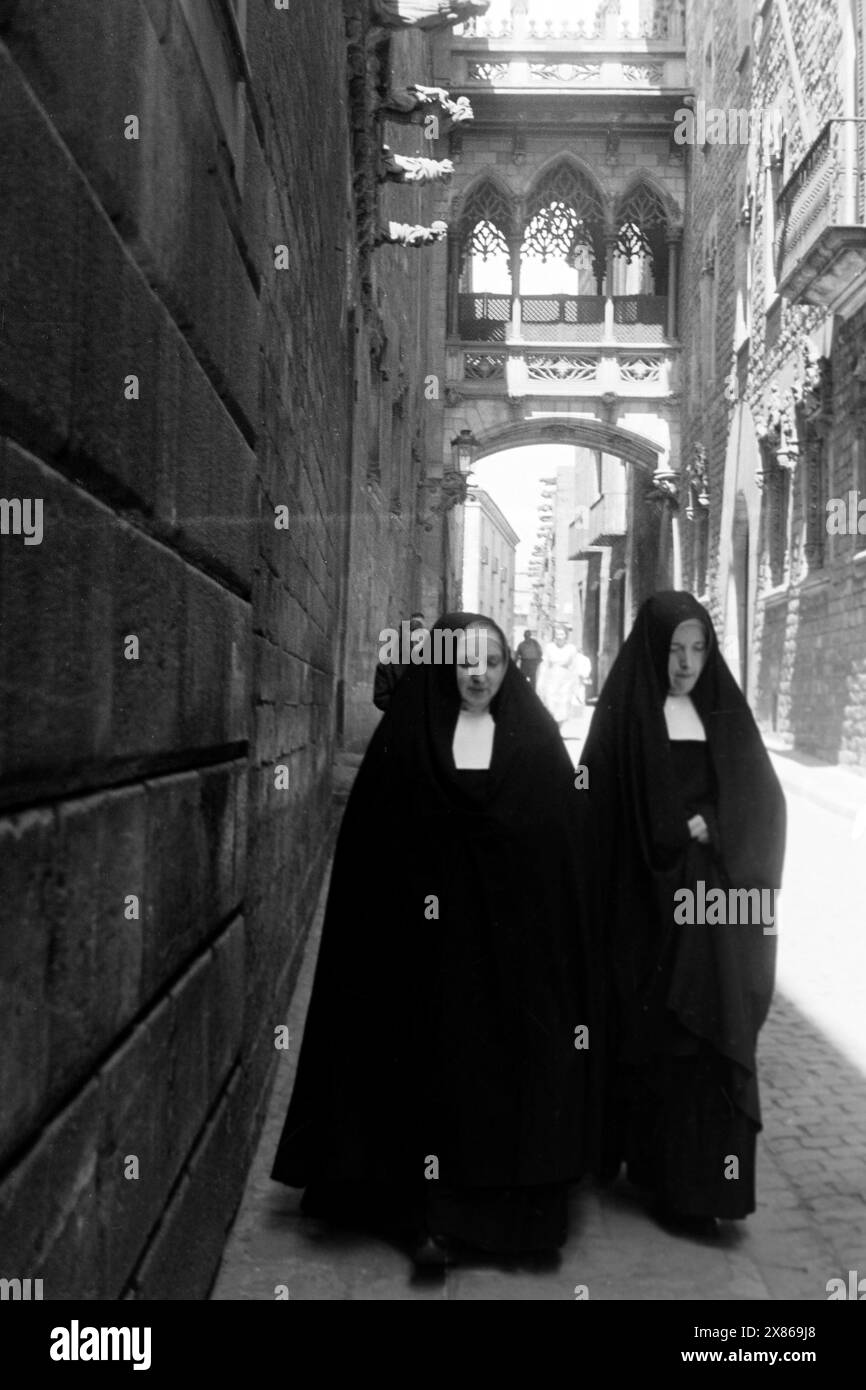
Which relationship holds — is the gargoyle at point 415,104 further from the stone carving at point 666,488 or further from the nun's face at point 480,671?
the stone carving at point 666,488

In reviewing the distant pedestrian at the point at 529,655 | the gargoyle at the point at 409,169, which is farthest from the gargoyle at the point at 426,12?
the distant pedestrian at the point at 529,655

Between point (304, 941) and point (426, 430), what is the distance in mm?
21280

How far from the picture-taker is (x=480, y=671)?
4.06 m

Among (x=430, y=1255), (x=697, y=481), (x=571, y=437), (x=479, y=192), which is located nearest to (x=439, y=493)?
(x=571, y=437)

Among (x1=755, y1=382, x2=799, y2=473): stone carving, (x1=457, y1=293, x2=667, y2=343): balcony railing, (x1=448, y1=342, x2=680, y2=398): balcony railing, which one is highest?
(x1=457, y1=293, x2=667, y2=343): balcony railing

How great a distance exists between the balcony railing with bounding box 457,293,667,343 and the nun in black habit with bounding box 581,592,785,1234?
82.9 feet

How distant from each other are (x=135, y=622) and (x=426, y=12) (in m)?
9.98

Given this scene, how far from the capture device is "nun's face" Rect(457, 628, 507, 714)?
4062mm

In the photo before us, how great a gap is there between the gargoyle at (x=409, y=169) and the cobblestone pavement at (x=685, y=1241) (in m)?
7.91

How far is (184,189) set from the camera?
7.64 ft

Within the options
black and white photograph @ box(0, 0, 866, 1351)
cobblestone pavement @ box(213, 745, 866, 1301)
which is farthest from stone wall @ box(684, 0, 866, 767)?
cobblestone pavement @ box(213, 745, 866, 1301)

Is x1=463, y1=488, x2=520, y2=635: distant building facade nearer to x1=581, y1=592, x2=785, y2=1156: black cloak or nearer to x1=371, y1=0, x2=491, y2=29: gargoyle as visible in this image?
x1=371, y1=0, x2=491, y2=29: gargoyle

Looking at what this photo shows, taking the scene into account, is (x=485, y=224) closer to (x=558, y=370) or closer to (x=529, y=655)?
(x=558, y=370)
